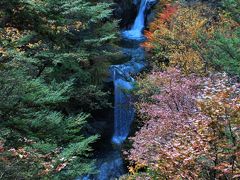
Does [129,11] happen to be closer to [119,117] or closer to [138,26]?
[138,26]

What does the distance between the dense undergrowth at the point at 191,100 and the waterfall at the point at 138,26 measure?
2839 millimetres

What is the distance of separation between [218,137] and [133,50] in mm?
20103

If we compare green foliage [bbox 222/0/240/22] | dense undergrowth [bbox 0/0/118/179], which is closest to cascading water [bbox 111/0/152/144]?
dense undergrowth [bbox 0/0/118/179]

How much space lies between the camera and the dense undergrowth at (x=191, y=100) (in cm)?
463

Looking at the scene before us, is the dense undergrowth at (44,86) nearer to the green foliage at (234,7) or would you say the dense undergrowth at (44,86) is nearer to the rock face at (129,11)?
the green foliage at (234,7)

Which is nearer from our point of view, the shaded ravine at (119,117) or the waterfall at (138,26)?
the shaded ravine at (119,117)

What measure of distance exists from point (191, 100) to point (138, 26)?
17.1 m

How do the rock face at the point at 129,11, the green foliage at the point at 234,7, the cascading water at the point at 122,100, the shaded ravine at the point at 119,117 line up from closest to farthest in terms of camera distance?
the green foliage at the point at 234,7 < the shaded ravine at the point at 119,117 < the cascading water at the point at 122,100 < the rock face at the point at 129,11

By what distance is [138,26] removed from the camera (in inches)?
1101

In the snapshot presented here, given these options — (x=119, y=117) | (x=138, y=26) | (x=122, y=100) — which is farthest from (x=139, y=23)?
(x=119, y=117)

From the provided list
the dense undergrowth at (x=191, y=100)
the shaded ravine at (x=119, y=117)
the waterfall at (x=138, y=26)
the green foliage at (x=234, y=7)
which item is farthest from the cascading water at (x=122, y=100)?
the green foliage at (x=234, y=7)

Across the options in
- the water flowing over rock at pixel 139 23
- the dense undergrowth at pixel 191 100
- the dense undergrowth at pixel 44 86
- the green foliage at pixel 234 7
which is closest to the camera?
the dense undergrowth at pixel 191 100

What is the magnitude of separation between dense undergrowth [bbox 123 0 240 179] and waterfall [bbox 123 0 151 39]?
9.31 ft

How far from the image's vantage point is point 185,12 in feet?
63.4
